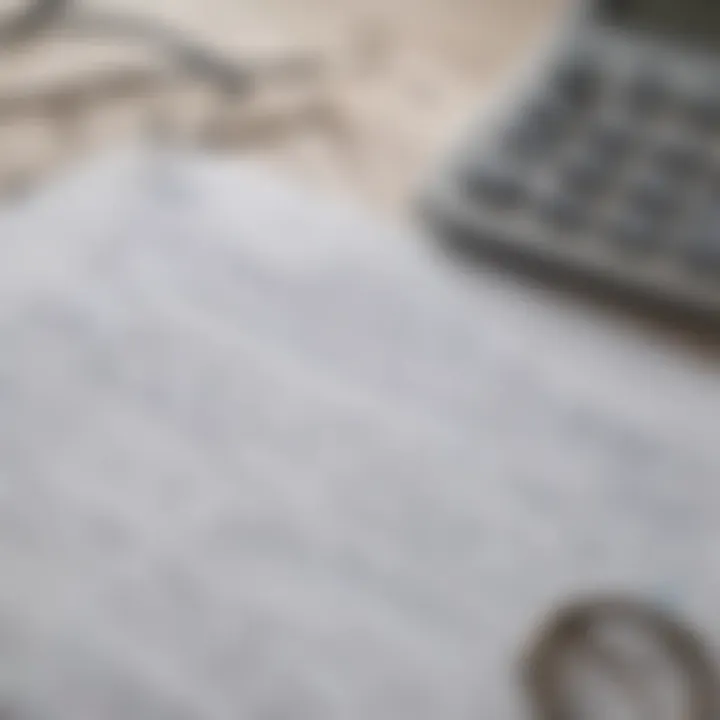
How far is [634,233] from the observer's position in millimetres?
408

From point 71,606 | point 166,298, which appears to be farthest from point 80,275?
point 71,606

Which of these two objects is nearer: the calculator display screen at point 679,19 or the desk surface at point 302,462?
the desk surface at point 302,462

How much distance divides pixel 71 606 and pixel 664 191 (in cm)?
24

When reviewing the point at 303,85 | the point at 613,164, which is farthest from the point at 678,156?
the point at 303,85

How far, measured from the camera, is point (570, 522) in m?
0.34

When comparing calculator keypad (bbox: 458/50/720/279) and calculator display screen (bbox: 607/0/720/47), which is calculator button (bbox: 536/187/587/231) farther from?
calculator display screen (bbox: 607/0/720/47)

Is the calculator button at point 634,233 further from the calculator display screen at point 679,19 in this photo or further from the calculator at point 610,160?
the calculator display screen at point 679,19

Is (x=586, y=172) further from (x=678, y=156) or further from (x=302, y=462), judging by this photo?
(x=302, y=462)

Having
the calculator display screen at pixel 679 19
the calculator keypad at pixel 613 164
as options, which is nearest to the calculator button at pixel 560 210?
the calculator keypad at pixel 613 164

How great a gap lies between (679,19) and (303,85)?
15 cm

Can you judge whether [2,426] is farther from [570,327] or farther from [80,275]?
[570,327]

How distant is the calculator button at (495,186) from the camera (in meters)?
0.42

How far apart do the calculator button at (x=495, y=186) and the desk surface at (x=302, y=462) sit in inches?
1.1

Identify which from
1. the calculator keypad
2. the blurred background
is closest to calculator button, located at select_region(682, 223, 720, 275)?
the calculator keypad
